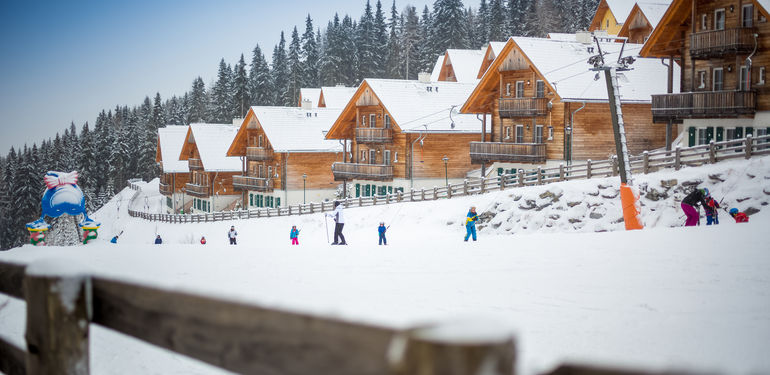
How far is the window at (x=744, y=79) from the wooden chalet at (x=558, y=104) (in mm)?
7774

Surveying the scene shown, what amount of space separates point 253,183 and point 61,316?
181 feet

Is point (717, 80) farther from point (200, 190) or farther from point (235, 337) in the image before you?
point (200, 190)

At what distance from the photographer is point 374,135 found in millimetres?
47125

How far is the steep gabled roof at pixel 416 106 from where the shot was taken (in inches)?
1795

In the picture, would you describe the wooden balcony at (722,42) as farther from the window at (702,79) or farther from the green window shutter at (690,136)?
the green window shutter at (690,136)

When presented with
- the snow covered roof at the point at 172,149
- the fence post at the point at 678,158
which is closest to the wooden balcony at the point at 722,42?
the fence post at the point at 678,158

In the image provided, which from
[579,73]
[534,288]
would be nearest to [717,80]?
[579,73]

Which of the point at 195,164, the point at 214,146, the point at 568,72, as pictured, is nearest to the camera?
the point at 568,72

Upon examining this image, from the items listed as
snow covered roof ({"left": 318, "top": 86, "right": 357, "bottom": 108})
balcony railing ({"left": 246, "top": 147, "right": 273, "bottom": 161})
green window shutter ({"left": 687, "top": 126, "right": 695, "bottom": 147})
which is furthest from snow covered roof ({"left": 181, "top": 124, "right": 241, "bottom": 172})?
green window shutter ({"left": 687, "top": 126, "right": 695, "bottom": 147})

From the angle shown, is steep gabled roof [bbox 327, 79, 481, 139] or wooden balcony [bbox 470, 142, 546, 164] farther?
steep gabled roof [bbox 327, 79, 481, 139]

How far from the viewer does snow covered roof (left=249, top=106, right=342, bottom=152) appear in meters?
54.1

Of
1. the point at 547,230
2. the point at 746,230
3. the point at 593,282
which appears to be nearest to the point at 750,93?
the point at 547,230

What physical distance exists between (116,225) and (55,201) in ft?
166

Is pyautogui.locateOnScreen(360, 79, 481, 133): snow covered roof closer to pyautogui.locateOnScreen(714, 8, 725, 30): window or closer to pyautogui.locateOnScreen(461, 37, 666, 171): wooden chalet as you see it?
pyautogui.locateOnScreen(461, 37, 666, 171): wooden chalet
